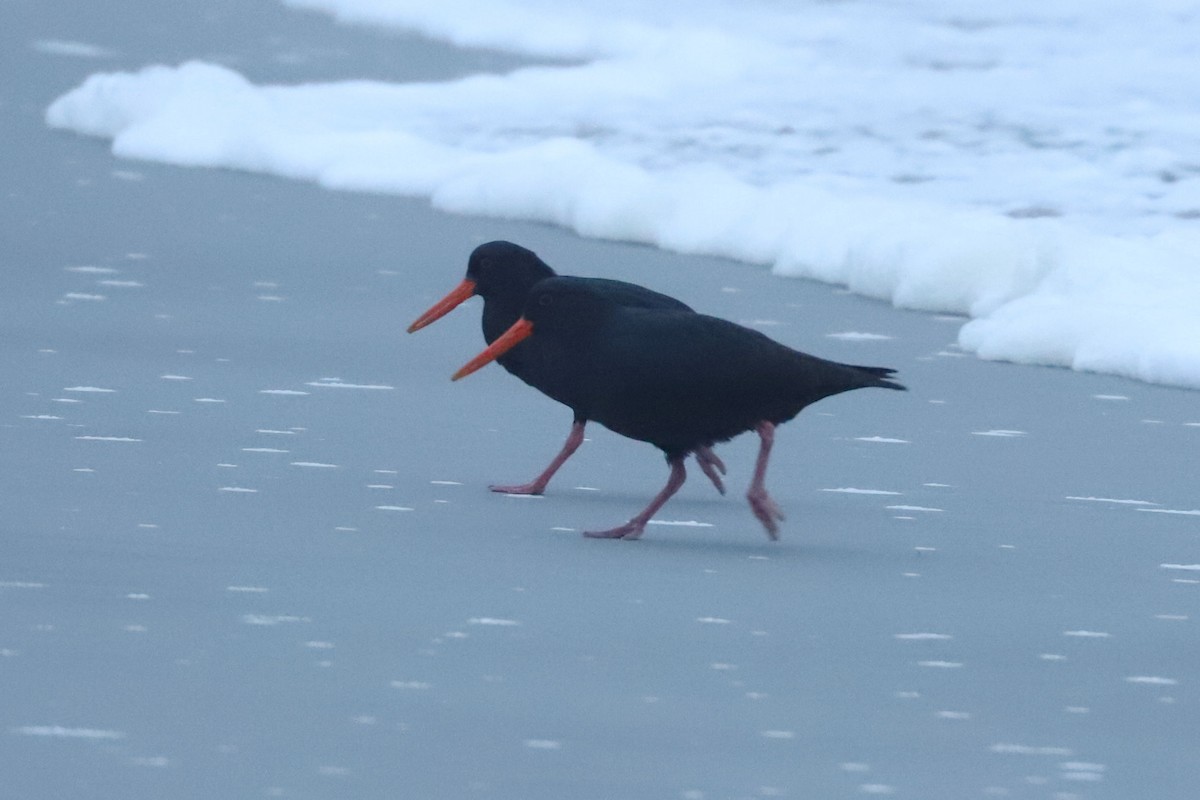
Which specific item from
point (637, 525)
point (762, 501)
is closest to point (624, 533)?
point (637, 525)

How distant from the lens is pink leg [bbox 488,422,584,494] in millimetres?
4945

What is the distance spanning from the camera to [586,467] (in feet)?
17.7

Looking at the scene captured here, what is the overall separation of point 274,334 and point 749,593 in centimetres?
296

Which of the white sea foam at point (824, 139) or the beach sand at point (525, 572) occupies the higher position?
the white sea foam at point (824, 139)

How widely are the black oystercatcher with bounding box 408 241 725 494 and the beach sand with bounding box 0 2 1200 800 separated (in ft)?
0.36

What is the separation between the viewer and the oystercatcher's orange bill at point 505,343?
4.87m

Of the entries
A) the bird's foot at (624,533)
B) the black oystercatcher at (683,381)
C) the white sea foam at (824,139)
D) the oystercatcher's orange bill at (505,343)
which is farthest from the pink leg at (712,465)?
the white sea foam at (824,139)

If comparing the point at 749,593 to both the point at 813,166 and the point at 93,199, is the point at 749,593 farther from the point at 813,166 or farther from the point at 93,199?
the point at 813,166

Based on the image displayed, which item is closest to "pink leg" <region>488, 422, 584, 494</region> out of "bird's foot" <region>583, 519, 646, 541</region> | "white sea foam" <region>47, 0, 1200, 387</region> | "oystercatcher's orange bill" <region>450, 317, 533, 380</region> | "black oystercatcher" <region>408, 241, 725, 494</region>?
"black oystercatcher" <region>408, 241, 725, 494</region>

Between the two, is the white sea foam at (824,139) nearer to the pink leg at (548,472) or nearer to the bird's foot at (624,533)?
the pink leg at (548,472)

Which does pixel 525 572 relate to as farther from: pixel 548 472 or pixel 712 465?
pixel 712 465

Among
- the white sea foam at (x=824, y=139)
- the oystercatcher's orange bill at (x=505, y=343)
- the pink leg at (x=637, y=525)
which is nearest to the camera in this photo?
the pink leg at (x=637, y=525)

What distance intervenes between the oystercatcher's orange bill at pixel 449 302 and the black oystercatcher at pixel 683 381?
0.75 m

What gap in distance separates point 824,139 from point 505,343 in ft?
26.2
